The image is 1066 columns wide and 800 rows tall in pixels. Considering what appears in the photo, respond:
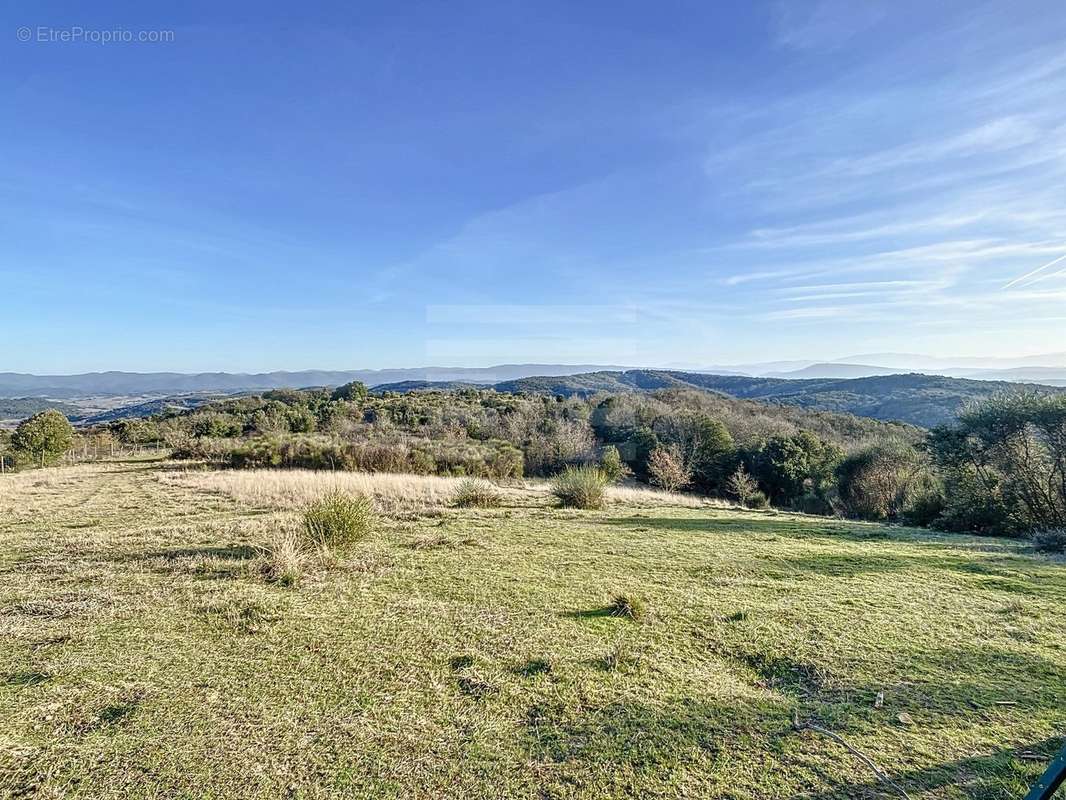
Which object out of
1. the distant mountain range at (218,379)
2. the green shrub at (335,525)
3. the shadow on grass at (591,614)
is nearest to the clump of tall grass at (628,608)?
the shadow on grass at (591,614)

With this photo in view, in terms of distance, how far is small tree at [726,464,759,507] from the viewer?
1959cm

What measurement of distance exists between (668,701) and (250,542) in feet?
18.1

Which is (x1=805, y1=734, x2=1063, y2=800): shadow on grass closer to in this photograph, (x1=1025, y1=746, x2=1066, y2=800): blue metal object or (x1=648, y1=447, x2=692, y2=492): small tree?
(x1=1025, y1=746, x2=1066, y2=800): blue metal object

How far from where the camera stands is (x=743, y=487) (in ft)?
67.8

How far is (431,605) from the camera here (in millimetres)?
4523

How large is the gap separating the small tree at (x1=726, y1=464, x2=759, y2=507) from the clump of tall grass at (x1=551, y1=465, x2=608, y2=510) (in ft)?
31.2

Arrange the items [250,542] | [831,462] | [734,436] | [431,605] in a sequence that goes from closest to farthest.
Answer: [431,605] < [250,542] < [831,462] < [734,436]

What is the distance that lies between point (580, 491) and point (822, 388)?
66355mm

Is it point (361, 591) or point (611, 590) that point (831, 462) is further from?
point (361, 591)

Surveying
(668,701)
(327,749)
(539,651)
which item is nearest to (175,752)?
Result: (327,749)

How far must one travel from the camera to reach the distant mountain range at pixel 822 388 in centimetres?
4556

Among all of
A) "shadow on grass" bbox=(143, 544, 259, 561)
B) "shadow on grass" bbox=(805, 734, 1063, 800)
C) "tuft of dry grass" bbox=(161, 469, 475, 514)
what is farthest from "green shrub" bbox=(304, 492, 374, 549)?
"shadow on grass" bbox=(805, 734, 1063, 800)

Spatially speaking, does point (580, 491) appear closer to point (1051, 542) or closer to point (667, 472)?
point (1051, 542)

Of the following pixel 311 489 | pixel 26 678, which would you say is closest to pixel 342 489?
pixel 311 489
